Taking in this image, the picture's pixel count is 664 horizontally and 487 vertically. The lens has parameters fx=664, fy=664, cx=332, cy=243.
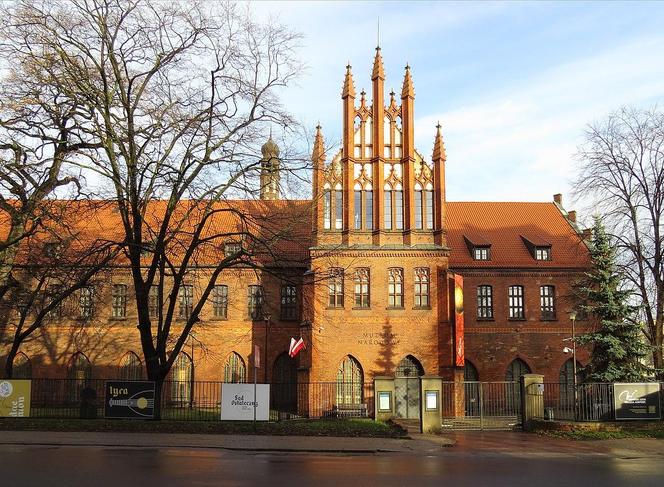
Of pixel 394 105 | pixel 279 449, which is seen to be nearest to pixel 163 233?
pixel 279 449

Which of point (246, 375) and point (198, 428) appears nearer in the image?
point (198, 428)

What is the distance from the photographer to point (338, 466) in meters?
15.0

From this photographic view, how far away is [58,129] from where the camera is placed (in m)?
23.6

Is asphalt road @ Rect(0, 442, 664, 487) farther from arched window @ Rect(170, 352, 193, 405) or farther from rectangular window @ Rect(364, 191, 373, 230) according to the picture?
arched window @ Rect(170, 352, 193, 405)

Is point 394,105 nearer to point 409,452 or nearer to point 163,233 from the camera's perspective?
point 163,233

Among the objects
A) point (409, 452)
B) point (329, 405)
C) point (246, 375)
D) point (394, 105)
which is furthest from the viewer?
point (246, 375)

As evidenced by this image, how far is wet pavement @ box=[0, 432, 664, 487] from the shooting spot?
1259cm

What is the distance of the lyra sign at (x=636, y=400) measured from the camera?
2358cm

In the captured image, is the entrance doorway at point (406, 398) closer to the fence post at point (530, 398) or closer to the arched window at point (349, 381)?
the arched window at point (349, 381)

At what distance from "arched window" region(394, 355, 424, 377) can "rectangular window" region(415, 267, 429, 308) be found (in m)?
2.84

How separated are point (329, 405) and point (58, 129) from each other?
17.7 metres

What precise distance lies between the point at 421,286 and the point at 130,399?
1627 centimetres

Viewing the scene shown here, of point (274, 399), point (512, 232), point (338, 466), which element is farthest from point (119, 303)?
point (338, 466)

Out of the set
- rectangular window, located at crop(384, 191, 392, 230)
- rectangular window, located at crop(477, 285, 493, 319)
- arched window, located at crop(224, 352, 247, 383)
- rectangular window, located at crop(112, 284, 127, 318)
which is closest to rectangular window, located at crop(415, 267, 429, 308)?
rectangular window, located at crop(384, 191, 392, 230)
